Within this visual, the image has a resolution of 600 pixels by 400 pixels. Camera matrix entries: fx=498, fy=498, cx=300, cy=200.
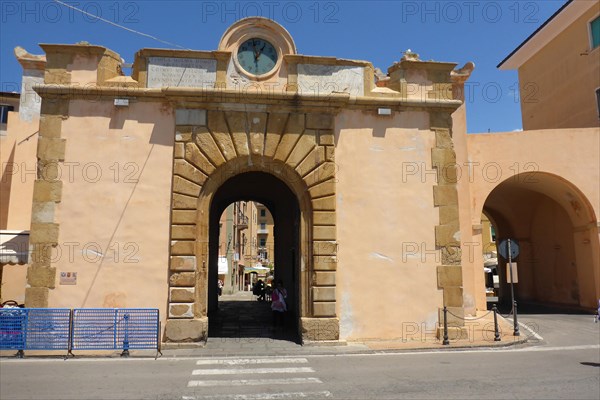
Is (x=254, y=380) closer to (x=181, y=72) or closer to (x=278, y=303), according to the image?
(x=278, y=303)

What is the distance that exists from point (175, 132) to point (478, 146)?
10.2 m

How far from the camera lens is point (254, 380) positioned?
8.40 metres

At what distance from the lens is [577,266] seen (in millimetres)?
18797

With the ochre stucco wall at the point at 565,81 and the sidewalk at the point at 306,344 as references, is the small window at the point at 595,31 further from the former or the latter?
the sidewalk at the point at 306,344

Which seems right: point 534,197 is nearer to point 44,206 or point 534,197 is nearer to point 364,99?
point 364,99

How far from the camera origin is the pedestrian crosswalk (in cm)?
734

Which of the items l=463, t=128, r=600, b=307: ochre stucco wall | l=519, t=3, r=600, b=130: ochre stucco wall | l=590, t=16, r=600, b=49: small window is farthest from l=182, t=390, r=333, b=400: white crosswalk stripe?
l=590, t=16, r=600, b=49: small window

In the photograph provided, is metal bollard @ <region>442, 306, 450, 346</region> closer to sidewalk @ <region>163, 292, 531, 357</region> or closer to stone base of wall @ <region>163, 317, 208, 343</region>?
sidewalk @ <region>163, 292, 531, 357</region>

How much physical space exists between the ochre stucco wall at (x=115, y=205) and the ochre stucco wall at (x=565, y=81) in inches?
704

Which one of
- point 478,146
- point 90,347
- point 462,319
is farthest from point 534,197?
point 90,347

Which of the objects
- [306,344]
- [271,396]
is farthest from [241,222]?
→ [271,396]

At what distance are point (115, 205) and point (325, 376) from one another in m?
6.73

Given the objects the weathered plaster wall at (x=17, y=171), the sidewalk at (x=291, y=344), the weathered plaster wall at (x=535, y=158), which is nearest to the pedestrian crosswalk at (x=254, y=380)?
the sidewalk at (x=291, y=344)

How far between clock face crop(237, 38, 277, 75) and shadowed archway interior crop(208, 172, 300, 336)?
4522 mm
